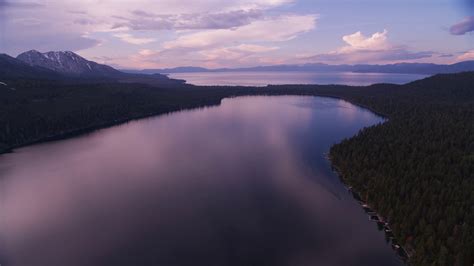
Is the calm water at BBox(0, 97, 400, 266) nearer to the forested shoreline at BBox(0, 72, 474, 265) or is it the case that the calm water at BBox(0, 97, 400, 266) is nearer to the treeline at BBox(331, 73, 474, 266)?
the treeline at BBox(331, 73, 474, 266)

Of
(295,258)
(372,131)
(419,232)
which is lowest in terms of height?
(295,258)

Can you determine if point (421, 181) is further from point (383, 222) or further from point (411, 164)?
point (383, 222)

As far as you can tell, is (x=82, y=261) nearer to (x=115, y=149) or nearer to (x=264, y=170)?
(x=264, y=170)

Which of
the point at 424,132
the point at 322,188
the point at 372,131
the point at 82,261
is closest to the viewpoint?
the point at 82,261

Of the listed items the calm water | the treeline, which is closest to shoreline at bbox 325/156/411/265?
the treeline

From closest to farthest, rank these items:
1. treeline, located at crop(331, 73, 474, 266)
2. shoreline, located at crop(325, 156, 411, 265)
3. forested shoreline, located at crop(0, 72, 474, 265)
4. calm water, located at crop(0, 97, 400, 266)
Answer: treeline, located at crop(331, 73, 474, 266) → forested shoreline, located at crop(0, 72, 474, 265) → shoreline, located at crop(325, 156, 411, 265) → calm water, located at crop(0, 97, 400, 266)

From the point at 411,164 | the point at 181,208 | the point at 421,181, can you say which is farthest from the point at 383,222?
the point at 181,208

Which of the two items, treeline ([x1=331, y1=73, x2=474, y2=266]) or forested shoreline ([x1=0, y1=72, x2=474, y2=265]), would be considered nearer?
treeline ([x1=331, y1=73, x2=474, y2=266])

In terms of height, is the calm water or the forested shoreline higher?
the forested shoreline

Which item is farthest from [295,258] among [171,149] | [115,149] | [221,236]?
[115,149]
